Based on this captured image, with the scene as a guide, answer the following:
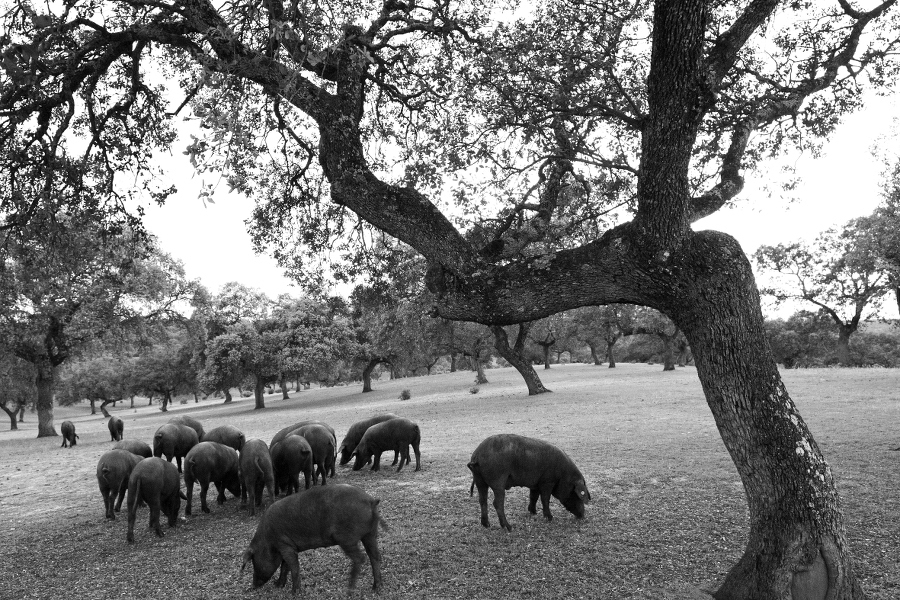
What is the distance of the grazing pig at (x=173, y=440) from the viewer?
39.7 feet

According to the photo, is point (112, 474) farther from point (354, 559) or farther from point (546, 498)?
point (546, 498)

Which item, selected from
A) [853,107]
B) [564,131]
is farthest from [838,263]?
[564,131]

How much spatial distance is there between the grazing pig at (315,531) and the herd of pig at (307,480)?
0.01 metres

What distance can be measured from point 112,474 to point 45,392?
985 inches

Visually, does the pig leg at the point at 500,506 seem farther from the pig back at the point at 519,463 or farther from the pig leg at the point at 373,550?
the pig leg at the point at 373,550

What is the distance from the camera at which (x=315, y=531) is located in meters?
6.04

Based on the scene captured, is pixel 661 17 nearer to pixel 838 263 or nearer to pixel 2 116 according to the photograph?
pixel 2 116

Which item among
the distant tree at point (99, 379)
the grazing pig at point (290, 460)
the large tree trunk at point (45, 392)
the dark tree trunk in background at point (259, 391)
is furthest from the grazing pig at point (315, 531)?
the distant tree at point (99, 379)

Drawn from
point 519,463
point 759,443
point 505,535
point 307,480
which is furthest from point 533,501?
point 307,480

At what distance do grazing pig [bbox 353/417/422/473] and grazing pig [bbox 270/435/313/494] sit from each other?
217 centimetres

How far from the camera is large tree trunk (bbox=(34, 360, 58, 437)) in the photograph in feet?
93.1

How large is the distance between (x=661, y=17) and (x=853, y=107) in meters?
6.92

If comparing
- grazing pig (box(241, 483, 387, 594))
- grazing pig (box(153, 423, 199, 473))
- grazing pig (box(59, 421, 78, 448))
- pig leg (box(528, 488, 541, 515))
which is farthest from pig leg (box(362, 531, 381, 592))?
grazing pig (box(59, 421, 78, 448))

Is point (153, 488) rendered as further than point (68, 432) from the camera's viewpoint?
No
